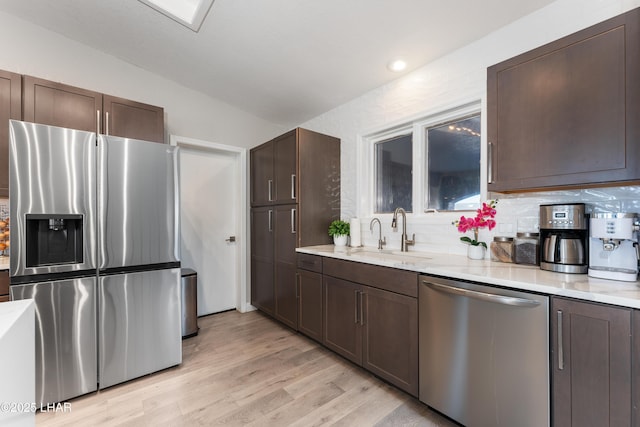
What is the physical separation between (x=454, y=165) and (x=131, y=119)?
2913 millimetres

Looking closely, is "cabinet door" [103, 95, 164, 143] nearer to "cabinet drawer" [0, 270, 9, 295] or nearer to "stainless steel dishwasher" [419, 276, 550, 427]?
"cabinet drawer" [0, 270, 9, 295]

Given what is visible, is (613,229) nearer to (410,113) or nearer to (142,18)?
(410,113)

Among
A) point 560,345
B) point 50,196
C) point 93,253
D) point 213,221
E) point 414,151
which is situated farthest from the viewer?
point 213,221

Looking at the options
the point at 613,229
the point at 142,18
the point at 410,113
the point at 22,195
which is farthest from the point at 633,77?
the point at 22,195

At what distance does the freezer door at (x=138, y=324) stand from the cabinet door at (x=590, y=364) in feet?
8.04

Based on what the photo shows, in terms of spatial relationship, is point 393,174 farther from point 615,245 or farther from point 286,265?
point 615,245

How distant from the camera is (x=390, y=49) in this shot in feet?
7.29

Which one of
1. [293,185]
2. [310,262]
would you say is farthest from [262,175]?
[310,262]

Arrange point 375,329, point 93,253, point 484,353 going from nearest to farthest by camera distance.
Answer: point 484,353 → point 93,253 → point 375,329

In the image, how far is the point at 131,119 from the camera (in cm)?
243

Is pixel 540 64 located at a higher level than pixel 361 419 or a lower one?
higher

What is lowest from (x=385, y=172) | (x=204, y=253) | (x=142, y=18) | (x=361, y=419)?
(x=361, y=419)

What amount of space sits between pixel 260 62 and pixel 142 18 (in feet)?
3.17

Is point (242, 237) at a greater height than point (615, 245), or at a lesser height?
lesser
